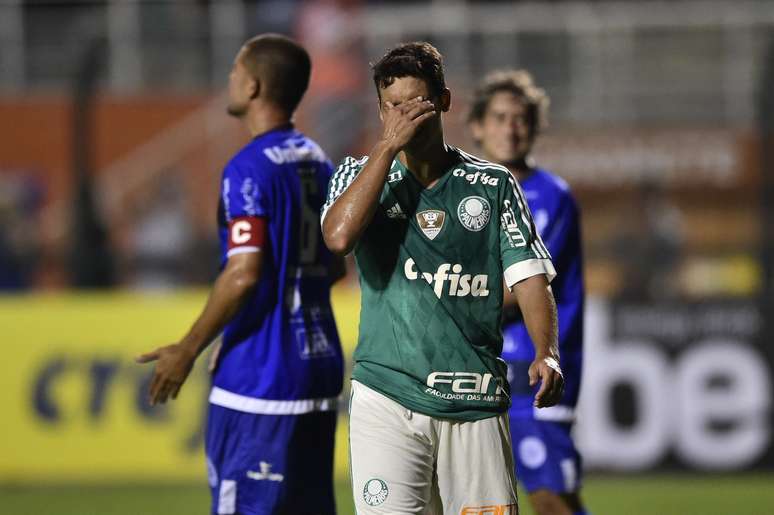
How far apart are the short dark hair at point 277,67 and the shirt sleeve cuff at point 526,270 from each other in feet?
5.26

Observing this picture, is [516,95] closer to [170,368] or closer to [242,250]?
[242,250]

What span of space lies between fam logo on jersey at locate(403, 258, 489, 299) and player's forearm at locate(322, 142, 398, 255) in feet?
0.87

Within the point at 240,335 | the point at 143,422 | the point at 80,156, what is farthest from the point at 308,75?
the point at 80,156

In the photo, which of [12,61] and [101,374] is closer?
[101,374]

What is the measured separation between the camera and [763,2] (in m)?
18.0

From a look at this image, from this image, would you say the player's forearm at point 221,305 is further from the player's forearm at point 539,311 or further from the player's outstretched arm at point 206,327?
the player's forearm at point 539,311

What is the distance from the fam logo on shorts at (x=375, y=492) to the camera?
379 centimetres

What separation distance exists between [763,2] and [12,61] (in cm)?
1093

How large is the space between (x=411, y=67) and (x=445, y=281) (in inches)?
26.0

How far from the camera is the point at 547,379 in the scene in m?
3.62

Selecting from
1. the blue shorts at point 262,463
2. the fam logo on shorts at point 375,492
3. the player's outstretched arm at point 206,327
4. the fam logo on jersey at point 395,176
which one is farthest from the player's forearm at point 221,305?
the fam logo on shorts at point 375,492

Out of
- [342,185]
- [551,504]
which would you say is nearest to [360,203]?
[342,185]

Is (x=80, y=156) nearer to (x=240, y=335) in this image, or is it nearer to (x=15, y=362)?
(x=15, y=362)

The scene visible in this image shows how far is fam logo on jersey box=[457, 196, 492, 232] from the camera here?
12.7ft
